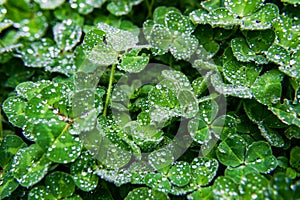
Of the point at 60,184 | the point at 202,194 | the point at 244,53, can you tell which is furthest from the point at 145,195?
the point at 244,53

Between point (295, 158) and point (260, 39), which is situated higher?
point (260, 39)

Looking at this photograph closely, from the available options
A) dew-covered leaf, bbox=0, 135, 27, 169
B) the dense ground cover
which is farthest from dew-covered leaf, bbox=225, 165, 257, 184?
dew-covered leaf, bbox=0, 135, 27, 169

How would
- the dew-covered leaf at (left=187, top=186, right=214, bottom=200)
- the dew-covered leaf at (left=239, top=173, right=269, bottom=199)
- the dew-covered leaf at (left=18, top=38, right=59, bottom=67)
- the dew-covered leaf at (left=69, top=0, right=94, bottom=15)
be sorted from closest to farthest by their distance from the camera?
the dew-covered leaf at (left=239, top=173, right=269, bottom=199)
the dew-covered leaf at (left=187, top=186, right=214, bottom=200)
the dew-covered leaf at (left=18, top=38, right=59, bottom=67)
the dew-covered leaf at (left=69, top=0, right=94, bottom=15)

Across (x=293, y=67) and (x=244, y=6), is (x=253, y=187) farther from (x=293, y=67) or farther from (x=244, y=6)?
(x=244, y=6)

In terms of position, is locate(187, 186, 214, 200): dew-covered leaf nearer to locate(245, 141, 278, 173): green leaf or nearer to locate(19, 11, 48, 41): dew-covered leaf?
locate(245, 141, 278, 173): green leaf

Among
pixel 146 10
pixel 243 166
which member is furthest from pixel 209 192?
pixel 146 10

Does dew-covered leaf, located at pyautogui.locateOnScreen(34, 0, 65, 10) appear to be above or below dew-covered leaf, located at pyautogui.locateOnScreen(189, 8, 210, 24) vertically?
below
